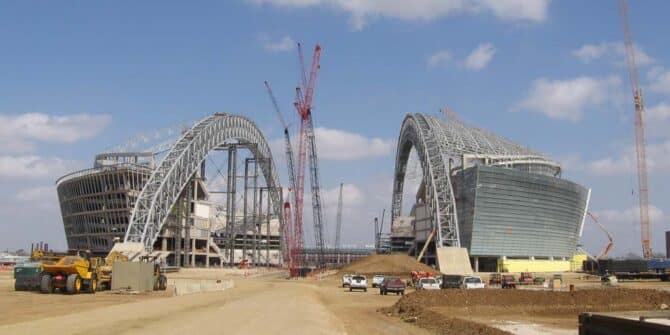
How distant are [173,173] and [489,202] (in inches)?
2879

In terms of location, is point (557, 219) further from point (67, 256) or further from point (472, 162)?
point (67, 256)

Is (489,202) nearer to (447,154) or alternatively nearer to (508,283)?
(447,154)

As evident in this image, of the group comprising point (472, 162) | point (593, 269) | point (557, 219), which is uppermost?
point (472, 162)

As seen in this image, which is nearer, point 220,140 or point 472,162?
point 220,140

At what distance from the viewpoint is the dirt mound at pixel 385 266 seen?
130 meters

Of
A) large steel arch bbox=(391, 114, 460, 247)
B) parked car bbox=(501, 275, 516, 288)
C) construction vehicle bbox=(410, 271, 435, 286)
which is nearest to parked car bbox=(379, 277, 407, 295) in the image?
parked car bbox=(501, 275, 516, 288)

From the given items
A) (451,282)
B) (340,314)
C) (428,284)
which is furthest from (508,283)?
(340,314)

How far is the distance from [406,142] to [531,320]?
154m

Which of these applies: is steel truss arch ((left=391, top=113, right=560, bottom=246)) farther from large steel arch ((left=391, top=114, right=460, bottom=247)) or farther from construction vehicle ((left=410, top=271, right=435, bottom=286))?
construction vehicle ((left=410, top=271, right=435, bottom=286))

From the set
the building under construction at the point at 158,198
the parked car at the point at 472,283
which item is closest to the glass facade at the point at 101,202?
the building under construction at the point at 158,198

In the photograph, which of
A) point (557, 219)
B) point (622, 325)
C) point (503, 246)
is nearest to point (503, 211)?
point (503, 246)

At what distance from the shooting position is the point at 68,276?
51.4 m

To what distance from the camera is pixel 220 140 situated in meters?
147

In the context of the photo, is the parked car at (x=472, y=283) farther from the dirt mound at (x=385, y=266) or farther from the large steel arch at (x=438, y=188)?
the large steel arch at (x=438, y=188)
